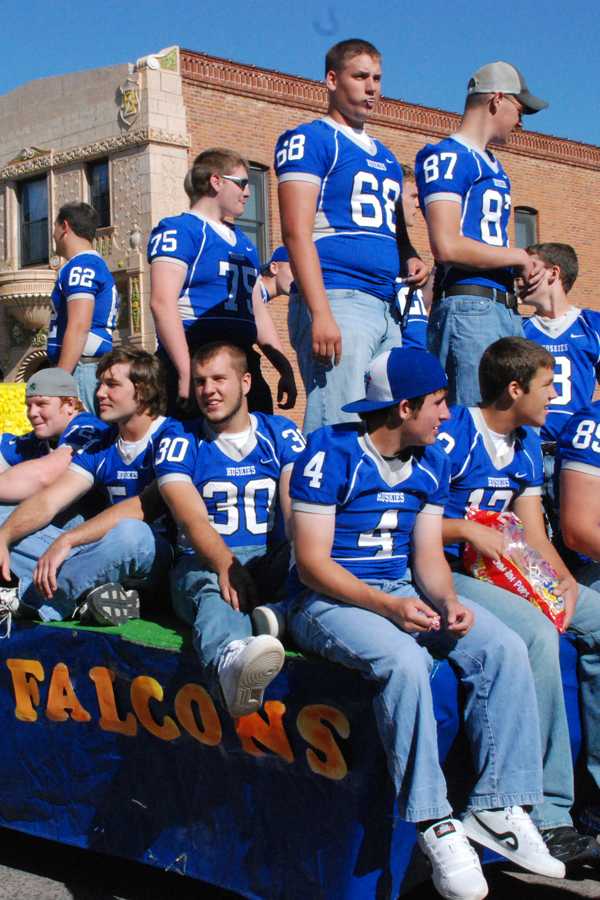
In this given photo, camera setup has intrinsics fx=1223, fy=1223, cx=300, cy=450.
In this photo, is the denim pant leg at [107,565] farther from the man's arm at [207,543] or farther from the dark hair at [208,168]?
the dark hair at [208,168]

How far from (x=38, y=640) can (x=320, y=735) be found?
142cm

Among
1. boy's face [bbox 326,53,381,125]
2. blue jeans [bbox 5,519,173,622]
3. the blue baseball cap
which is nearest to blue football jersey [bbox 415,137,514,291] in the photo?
boy's face [bbox 326,53,381,125]

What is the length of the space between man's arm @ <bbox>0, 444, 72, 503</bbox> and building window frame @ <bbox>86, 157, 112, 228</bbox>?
19.7 metres

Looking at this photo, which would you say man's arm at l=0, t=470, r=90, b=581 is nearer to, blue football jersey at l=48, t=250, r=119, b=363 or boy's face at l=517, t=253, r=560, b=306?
blue football jersey at l=48, t=250, r=119, b=363

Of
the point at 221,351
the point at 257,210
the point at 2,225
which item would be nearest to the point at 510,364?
the point at 221,351

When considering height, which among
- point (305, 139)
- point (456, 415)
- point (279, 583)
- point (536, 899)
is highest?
point (305, 139)

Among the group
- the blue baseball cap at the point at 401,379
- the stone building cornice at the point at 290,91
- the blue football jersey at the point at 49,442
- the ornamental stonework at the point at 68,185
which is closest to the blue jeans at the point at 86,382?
the blue football jersey at the point at 49,442

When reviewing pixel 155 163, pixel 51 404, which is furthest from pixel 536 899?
pixel 155 163

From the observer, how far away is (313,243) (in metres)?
4.73

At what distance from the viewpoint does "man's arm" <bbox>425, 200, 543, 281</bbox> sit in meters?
5.03

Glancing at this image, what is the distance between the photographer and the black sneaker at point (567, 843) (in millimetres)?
3828

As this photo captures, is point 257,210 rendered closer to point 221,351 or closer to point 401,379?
point 221,351

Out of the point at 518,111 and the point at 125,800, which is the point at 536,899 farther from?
the point at 518,111

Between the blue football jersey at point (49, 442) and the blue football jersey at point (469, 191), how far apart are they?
1654mm
